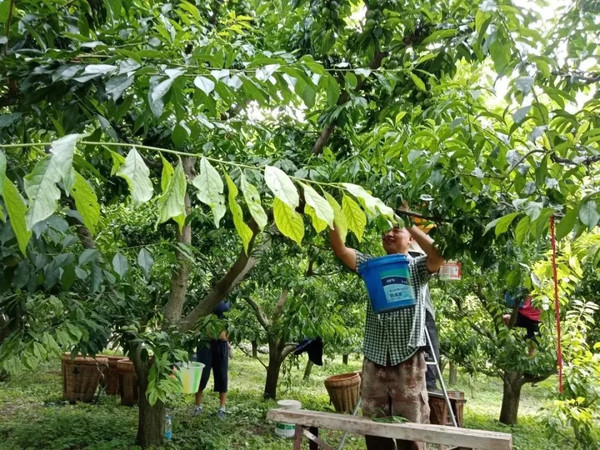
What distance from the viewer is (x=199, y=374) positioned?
5.18m

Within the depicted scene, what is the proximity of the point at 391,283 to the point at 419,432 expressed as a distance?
82 centimetres

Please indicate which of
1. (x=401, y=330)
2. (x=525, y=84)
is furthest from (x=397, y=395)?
(x=525, y=84)

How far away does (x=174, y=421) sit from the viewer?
5.31m

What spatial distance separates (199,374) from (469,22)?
416 cm

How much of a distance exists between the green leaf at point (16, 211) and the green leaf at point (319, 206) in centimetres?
44

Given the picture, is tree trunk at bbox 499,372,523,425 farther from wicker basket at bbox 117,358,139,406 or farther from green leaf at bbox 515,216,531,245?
green leaf at bbox 515,216,531,245

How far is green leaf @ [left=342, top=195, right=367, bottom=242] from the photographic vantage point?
1001mm

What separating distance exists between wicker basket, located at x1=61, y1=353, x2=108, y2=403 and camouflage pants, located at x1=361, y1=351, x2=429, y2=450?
425cm

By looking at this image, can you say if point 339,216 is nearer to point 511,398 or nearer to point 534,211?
point 534,211

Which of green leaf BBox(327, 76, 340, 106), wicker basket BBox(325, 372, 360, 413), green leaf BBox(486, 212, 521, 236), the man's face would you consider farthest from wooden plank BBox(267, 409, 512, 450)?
wicker basket BBox(325, 372, 360, 413)

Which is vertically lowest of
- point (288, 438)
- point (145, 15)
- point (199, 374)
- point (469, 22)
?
point (288, 438)

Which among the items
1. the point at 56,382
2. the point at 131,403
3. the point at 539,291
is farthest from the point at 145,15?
the point at 56,382

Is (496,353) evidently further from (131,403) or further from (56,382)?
(56,382)

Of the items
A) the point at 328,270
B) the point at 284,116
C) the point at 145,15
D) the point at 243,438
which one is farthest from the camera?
the point at 328,270
